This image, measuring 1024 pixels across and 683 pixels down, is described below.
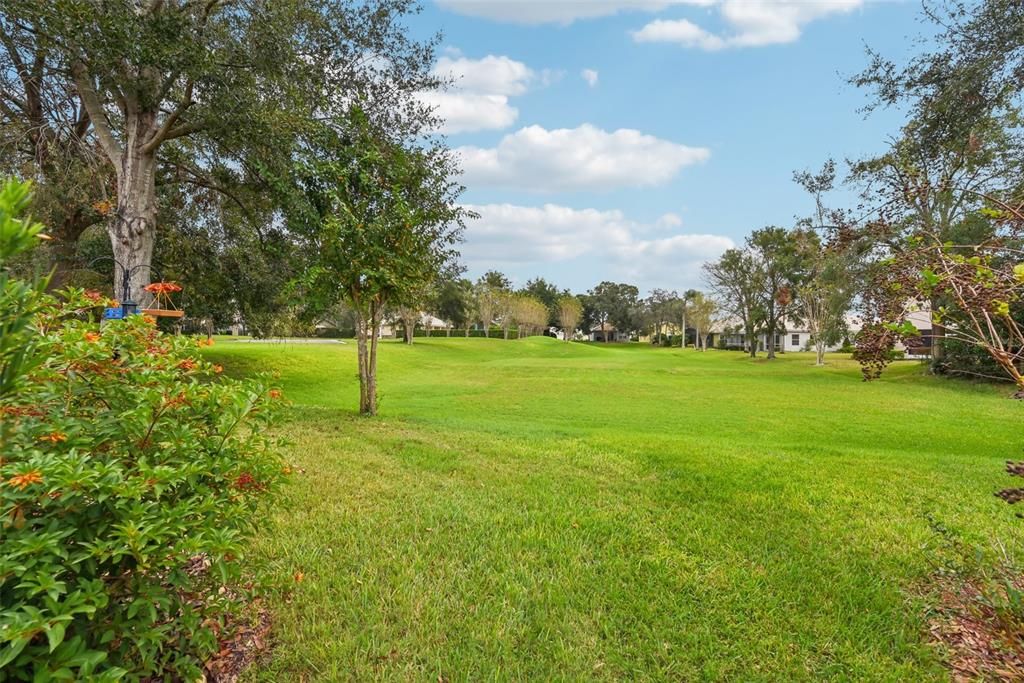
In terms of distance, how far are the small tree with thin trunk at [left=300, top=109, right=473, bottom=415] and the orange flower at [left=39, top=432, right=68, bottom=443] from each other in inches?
250

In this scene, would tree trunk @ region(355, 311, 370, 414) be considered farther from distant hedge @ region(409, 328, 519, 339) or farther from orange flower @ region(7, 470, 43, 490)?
distant hedge @ region(409, 328, 519, 339)

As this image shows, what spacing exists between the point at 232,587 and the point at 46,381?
1099mm

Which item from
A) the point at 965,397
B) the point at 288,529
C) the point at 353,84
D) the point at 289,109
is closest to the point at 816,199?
the point at 965,397

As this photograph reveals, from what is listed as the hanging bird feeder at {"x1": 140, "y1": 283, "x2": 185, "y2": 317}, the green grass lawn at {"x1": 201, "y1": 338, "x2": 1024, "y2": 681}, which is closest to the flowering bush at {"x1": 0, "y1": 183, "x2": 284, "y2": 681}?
the green grass lawn at {"x1": 201, "y1": 338, "x2": 1024, "y2": 681}

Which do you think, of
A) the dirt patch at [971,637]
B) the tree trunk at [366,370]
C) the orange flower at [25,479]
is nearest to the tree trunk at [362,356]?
the tree trunk at [366,370]

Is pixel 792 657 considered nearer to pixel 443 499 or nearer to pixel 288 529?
pixel 443 499

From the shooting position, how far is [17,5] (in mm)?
6488

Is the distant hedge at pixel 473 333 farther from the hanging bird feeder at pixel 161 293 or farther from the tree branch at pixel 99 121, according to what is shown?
the hanging bird feeder at pixel 161 293

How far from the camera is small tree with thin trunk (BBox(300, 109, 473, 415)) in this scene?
Result: 26.1ft

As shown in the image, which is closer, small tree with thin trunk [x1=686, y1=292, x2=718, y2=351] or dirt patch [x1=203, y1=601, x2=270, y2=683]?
dirt patch [x1=203, y1=601, x2=270, y2=683]

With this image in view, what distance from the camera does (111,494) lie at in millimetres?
1477

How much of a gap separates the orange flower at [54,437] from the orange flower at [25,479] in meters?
0.27

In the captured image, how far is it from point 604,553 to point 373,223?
639cm

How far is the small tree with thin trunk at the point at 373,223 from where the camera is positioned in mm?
7941
